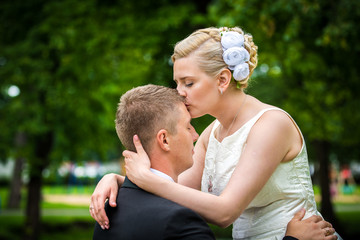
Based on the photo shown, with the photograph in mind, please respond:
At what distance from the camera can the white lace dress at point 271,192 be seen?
279 centimetres

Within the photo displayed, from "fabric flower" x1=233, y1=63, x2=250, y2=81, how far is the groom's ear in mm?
674

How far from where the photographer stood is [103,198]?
250 cm

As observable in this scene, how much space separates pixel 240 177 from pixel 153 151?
538mm

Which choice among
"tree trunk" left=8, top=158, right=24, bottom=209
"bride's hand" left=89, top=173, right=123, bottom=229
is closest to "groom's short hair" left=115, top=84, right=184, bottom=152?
"bride's hand" left=89, top=173, right=123, bottom=229

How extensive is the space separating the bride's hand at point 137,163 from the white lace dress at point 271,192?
683 mm

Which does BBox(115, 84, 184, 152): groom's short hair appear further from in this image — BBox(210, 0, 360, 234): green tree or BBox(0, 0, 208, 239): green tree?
BBox(0, 0, 208, 239): green tree

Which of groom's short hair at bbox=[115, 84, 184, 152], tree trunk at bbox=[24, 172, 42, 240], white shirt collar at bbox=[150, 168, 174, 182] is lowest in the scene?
tree trunk at bbox=[24, 172, 42, 240]

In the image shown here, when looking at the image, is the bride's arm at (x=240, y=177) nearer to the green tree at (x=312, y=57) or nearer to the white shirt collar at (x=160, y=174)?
the white shirt collar at (x=160, y=174)

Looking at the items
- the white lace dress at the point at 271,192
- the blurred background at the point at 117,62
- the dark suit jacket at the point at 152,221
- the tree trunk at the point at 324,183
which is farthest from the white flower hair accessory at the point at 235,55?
the tree trunk at the point at 324,183

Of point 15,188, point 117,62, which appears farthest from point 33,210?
point 15,188

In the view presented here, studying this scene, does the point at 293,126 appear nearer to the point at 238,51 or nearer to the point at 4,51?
the point at 238,51

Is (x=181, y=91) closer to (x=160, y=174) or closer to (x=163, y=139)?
(x=163, y=139)

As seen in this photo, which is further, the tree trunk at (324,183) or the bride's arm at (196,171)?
the tree trunk at (324,183)

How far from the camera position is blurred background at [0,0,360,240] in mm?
8148
